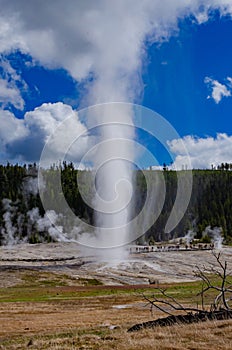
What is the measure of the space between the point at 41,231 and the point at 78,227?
13553mm

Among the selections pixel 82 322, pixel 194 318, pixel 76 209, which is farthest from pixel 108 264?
pixel 76 209

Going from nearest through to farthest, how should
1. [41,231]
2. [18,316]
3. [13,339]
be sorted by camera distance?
[13,339]
[18,316]
[41,231]

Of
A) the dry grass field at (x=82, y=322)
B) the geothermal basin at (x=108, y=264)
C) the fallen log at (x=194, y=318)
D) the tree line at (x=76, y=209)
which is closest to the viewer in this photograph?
the dry grass field at (x=82, y=322)

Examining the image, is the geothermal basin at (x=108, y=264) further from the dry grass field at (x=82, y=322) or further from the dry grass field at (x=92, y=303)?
the dry grass field at (x=82, y=322)

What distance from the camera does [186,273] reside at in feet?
288

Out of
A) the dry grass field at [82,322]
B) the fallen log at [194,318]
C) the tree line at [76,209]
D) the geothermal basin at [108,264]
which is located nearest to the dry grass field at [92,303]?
the dry grass field at [82,322]

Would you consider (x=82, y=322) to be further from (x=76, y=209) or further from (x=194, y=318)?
(x=76, y=209)

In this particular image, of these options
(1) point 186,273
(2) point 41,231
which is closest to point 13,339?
(1) point 186,273

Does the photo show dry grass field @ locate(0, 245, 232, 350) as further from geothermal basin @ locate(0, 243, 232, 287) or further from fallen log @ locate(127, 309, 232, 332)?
fallen log @ locate(127, 309, 232, 332)

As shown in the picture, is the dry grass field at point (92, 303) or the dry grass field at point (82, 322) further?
the dry grass field at point (92, 303)

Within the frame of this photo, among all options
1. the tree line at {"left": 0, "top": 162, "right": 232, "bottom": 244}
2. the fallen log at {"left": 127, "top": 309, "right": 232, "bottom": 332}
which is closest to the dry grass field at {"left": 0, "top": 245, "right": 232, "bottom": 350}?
the fallen log at {"left": 127, "top": 309, "right": 232, "bottom": 332}

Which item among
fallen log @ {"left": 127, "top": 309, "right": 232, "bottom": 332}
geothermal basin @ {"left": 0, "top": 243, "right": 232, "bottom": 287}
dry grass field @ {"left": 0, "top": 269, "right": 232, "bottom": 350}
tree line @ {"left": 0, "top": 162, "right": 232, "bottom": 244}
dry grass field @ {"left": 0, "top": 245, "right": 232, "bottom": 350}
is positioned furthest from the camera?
tree line @ {"left": 0, "top": 162, "right": 232, "bottom": 244}

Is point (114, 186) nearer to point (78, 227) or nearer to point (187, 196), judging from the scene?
point (78, 227)

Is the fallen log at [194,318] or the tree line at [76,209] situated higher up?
the tree line at [76,209]
